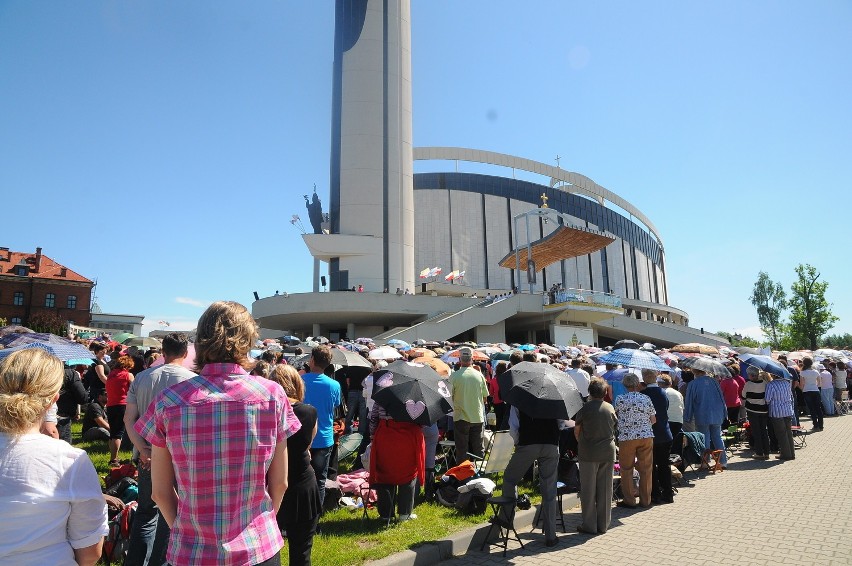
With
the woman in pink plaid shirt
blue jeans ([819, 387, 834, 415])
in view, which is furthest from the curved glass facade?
the woman in pink plaid shirt

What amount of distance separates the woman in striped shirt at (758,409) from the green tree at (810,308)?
165 ft

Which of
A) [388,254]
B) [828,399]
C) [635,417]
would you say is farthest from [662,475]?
[388,254]

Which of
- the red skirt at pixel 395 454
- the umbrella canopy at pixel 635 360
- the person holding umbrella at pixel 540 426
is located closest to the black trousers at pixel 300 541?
the red skirt at pixel 395 454

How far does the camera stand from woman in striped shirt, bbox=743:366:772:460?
1064 centimetres

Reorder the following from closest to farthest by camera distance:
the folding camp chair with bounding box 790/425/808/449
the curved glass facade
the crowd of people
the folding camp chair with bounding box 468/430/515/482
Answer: the crowd of people → the folding camp chair with bounding box 468/430/515/482 → the folding camp chair with bounding box 790/425/808/449 → the curved glass facade

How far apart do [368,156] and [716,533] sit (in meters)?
38.9

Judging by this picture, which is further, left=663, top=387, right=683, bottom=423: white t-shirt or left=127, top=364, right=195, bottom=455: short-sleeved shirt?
left=663, top=387, right=683, bottom=423: white t-shirt

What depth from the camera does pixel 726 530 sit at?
20.4ft

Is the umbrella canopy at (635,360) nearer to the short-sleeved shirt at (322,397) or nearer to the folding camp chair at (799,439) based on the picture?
the folding camp chair at (799,439)

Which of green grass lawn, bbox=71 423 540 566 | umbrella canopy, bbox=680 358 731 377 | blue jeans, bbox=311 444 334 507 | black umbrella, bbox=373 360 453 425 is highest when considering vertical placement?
umbrella canopy, bbox=680 358 731 377

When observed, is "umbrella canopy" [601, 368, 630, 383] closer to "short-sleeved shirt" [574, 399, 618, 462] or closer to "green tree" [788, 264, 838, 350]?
"short-sleeved shirt" [574, 399, 618, 462]

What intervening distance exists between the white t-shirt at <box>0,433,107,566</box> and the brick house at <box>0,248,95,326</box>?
63.6m

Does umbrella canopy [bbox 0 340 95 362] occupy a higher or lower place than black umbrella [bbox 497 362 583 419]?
higher

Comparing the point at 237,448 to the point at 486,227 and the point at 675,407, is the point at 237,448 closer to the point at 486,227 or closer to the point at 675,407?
the point at 675,407
